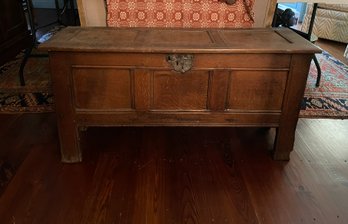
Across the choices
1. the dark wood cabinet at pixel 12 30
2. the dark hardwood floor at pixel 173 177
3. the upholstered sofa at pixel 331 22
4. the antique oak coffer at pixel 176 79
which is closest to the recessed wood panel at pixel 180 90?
the antique oak coffer at pixel 176 79

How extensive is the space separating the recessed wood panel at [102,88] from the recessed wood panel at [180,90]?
0.46 ft

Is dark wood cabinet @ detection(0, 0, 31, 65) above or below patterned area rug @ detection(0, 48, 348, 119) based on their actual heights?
above

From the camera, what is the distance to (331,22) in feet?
12.6

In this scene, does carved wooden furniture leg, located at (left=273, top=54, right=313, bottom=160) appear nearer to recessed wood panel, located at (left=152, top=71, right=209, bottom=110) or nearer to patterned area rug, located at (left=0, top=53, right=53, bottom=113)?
recessed wood panel, located at (left=152, top=71, right=209, bottom=110)

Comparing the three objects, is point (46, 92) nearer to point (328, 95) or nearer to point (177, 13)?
point (177, 13)

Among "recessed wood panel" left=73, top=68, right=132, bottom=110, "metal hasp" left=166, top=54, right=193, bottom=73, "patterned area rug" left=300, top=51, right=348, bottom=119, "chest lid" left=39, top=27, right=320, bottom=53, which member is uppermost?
"chest lid" left=39, top=27, right=320, bottom=53

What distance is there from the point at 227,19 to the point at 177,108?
0.71m

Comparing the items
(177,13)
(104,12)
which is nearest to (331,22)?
(177,13)

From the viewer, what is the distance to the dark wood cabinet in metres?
2.89

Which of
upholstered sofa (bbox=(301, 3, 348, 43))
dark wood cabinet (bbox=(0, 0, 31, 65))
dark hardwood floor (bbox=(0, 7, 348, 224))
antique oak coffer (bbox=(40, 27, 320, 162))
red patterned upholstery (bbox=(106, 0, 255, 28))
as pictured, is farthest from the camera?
upholstered sofa (bbox=(301, 3, 348, 43))

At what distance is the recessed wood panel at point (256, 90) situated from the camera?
147 centimetres

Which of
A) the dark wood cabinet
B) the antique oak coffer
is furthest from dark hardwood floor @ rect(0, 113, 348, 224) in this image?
the dark wood cabinet

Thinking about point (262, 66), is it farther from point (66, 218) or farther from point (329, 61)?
point (329, 61)

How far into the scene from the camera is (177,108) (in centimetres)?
154
